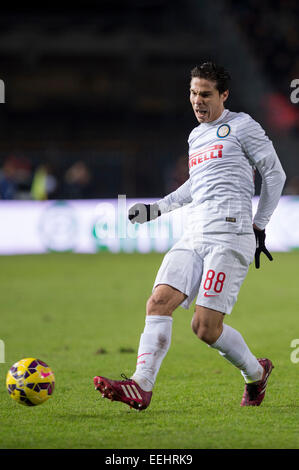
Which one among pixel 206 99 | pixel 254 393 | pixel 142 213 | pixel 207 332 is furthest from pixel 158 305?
pixel 206 99

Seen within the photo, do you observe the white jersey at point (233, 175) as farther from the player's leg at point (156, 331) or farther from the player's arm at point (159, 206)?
the player's leg at point (156, 331)

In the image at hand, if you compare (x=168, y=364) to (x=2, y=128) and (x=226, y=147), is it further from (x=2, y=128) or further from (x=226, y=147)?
(x=2, y=128)

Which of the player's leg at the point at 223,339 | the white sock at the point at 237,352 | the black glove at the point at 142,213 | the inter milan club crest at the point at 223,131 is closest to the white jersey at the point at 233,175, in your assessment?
the inter milan club crest at the point at 223,131

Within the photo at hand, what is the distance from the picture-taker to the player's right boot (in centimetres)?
462

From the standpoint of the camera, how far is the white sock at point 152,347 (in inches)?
190

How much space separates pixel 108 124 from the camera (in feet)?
80.4

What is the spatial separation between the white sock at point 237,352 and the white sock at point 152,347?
0.32 m

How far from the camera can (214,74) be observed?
5008 mm

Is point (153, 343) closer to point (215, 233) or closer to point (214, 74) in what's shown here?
point (215, 233)

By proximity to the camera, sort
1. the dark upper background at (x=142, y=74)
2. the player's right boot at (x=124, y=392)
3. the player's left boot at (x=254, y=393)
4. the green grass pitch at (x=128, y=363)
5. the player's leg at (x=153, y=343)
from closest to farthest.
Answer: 1. the green grass pitch at (x=128, y=363)
2. the player's right boot at (x=124, y=392)
3. the player's leg at (x=153, y=343)
4. the player's left boot at (x=254, y=393)
5. the dark upper background at (x=142, y=74)

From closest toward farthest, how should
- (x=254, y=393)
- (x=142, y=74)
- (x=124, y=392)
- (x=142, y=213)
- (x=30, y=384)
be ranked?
1. (x=124, y=392)
2. (x=30, y=384)
3. (x=254, y=393)
4. (x=142, y=213)
5. (x=142, y=74)

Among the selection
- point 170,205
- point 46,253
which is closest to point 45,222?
point 46,253

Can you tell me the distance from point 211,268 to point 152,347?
0.60 meters

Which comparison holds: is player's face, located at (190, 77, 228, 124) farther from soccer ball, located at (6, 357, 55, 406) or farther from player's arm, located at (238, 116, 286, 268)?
soccer ball, located at (6, 357, 55, 406)
